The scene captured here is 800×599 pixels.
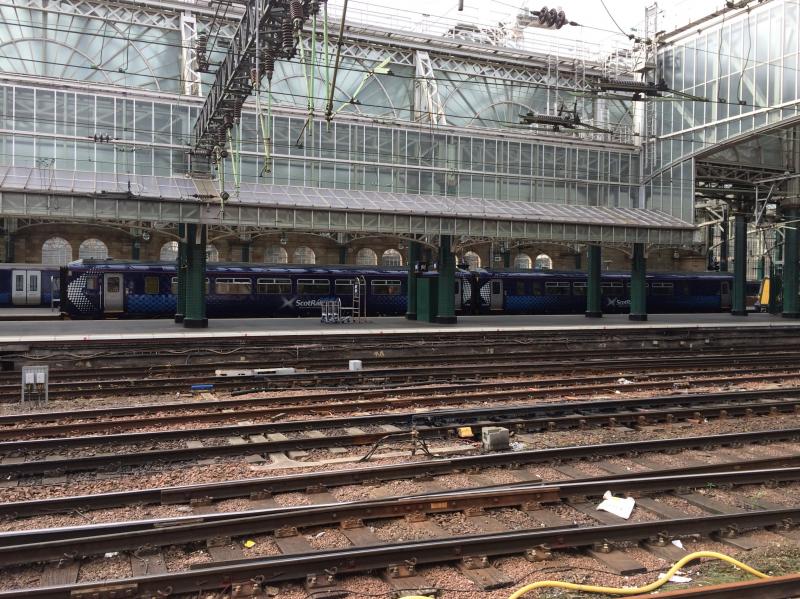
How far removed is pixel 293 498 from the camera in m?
7.91

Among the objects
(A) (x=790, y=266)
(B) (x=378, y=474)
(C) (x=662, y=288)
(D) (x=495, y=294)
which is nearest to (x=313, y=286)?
(D) (x=495, y=294)

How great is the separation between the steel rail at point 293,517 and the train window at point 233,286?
25.4 m

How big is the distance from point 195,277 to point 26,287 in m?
14.9

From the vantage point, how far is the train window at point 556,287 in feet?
127

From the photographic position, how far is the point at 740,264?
39.8 metres

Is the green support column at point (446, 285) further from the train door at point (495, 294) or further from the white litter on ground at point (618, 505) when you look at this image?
the white litter on ground at point (618, 505)

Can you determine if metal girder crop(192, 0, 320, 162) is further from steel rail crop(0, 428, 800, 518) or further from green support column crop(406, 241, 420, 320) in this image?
green support column crop(406, 241, 420, 320)

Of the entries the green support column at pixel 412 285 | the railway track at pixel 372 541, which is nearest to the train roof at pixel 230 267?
the green support column at pixel 412 285

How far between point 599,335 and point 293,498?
20936 millimetres

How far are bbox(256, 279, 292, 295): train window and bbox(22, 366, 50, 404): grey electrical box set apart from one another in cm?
1813

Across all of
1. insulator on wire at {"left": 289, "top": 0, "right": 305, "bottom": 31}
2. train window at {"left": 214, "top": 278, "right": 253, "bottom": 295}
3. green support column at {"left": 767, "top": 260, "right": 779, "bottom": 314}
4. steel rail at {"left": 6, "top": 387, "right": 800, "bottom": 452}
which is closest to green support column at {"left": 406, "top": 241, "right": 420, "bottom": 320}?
train window at {"left": 214, "top": 278, "right": 253, "bottom": 295}

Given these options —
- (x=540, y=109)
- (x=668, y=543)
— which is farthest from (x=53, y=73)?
(x=668, y=543)

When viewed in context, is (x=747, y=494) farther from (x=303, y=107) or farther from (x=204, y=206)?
(x=303, y=107)

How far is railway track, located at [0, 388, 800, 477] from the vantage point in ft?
30.9
